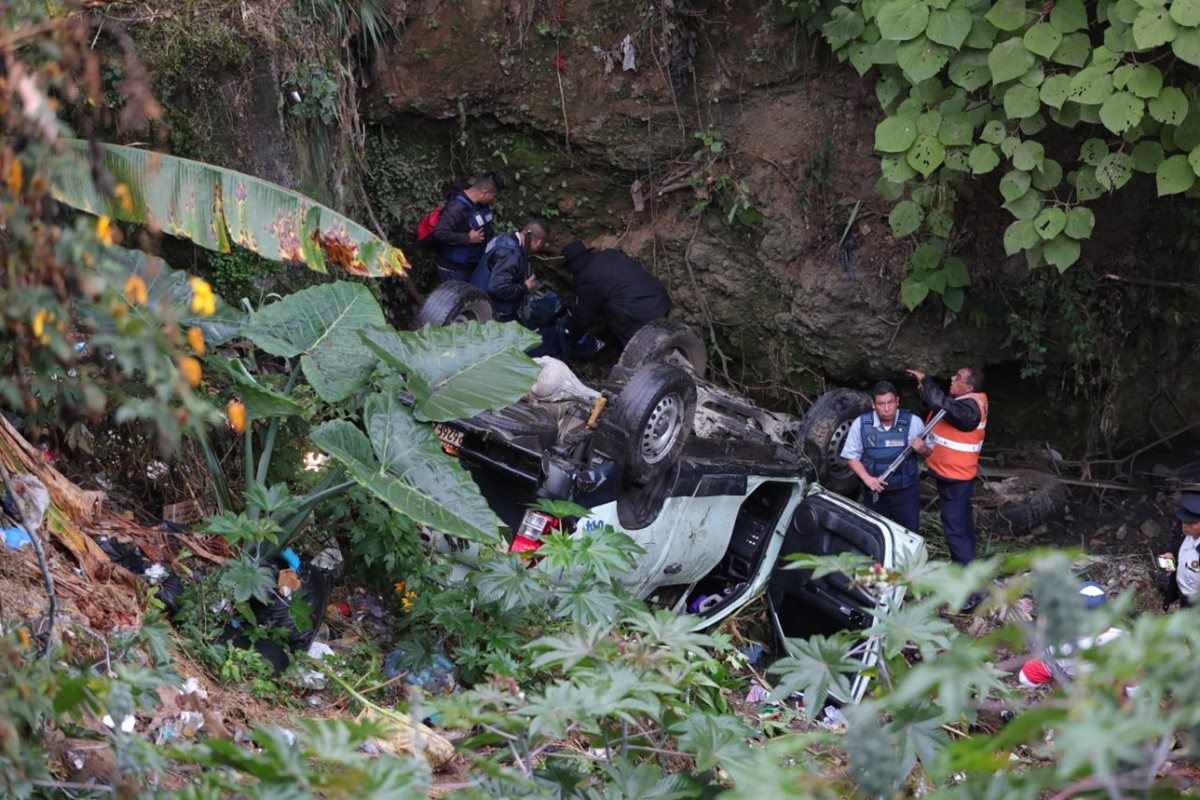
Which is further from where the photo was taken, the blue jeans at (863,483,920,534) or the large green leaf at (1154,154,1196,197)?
the blue jeans at (863,483,920,534)

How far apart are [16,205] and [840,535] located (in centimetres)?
521

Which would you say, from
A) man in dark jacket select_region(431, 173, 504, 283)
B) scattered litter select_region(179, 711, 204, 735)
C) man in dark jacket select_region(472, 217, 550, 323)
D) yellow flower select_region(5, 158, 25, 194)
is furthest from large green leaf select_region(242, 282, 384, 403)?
man in dark jacket select_region(431, 173, 504, 283)

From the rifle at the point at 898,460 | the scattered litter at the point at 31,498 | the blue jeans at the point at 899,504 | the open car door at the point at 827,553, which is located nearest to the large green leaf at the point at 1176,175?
the rifle at the point at 898,460

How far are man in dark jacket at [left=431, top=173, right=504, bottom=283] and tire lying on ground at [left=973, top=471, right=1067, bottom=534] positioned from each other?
14.7 ft

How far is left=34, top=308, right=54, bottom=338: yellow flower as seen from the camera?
2621 millimetres

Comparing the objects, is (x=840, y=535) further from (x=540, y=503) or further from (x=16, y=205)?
(x=16, y=205)

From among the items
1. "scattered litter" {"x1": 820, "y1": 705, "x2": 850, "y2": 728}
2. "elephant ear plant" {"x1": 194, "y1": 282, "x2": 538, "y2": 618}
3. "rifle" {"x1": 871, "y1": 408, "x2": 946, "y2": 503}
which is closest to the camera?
"elephant ear plant" {"x1": 194, "y1": 282, "x2": 538, "y2": 618}

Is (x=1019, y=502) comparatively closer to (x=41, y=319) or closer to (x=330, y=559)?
(x=330, y=559)

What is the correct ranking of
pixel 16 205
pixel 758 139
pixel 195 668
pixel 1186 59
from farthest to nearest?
pixel 758 139 → pixel 1186 59 → pixel 195 668 → pixel 16 205

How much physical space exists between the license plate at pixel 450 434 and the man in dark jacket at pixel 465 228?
3315 mm

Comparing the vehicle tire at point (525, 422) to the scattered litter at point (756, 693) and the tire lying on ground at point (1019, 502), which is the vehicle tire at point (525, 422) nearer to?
the scattered litter at point (756, 693)

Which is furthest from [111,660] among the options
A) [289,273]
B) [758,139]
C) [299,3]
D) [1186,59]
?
[758,139]

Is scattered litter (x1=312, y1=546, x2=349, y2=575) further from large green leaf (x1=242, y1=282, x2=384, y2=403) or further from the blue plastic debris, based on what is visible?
large green leaf (x1=242, y1=282, x2=384, y2=403)

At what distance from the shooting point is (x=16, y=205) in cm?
269
